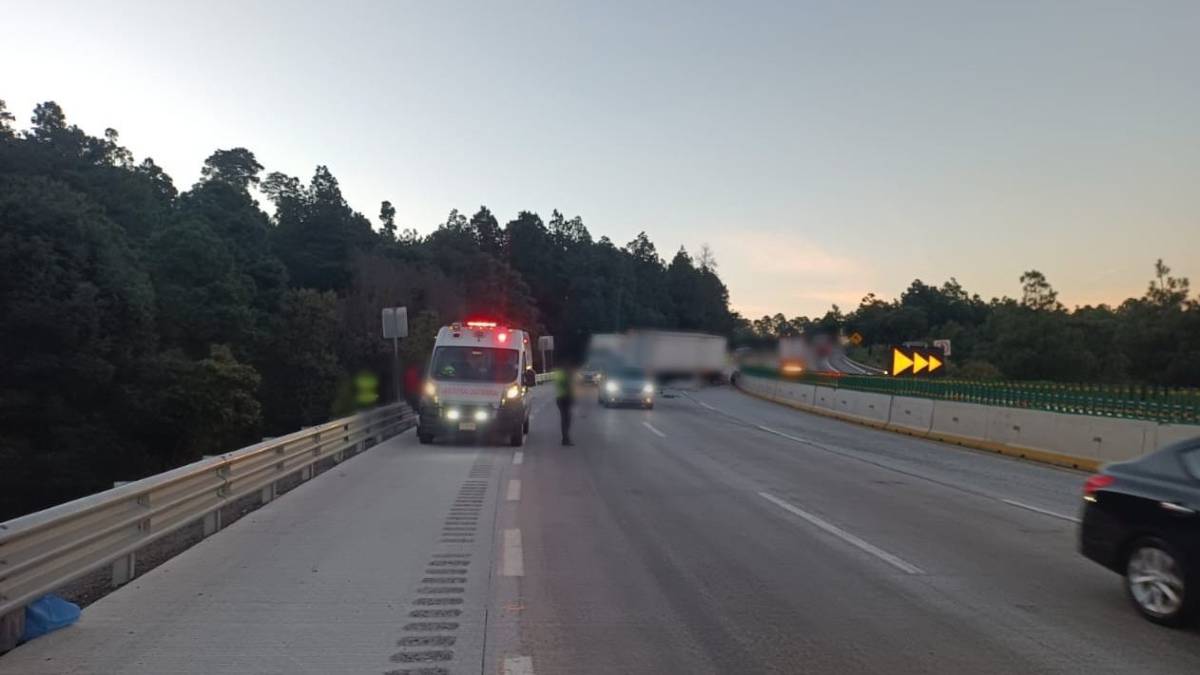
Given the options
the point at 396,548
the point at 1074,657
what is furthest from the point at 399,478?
the point at 1074,657

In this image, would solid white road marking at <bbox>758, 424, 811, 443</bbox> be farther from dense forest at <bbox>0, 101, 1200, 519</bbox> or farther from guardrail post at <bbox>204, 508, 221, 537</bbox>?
guardrail post at <bbox>204, 508, 221, 537</bbox>

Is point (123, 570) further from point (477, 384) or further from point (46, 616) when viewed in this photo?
point (477, 384)

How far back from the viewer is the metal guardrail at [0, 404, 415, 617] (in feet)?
19.1

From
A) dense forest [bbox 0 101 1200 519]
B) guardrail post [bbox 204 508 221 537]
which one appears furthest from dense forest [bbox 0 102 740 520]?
guardrail post [bbox 204 508 221 537]

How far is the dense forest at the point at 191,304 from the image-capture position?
34.1 m

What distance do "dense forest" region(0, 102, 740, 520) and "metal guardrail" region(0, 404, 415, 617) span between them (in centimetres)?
2025

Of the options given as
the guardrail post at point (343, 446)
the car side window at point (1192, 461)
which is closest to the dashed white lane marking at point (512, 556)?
the car side window at point (1192, 461)

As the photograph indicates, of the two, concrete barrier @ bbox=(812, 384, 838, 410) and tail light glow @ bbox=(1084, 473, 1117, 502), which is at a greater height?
tail light glow @ bbox=(1084, 473, 1117, 502)

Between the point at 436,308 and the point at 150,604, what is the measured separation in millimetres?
60362

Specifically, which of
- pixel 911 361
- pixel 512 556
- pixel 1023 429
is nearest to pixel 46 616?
pixel 512 556

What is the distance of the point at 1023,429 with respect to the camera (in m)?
20.7

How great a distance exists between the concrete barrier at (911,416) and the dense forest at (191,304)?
10.9m

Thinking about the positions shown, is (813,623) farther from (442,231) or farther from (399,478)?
(442,231)

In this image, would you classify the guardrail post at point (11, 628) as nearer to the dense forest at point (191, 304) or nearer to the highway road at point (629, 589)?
the highway road at point (629, 589)
